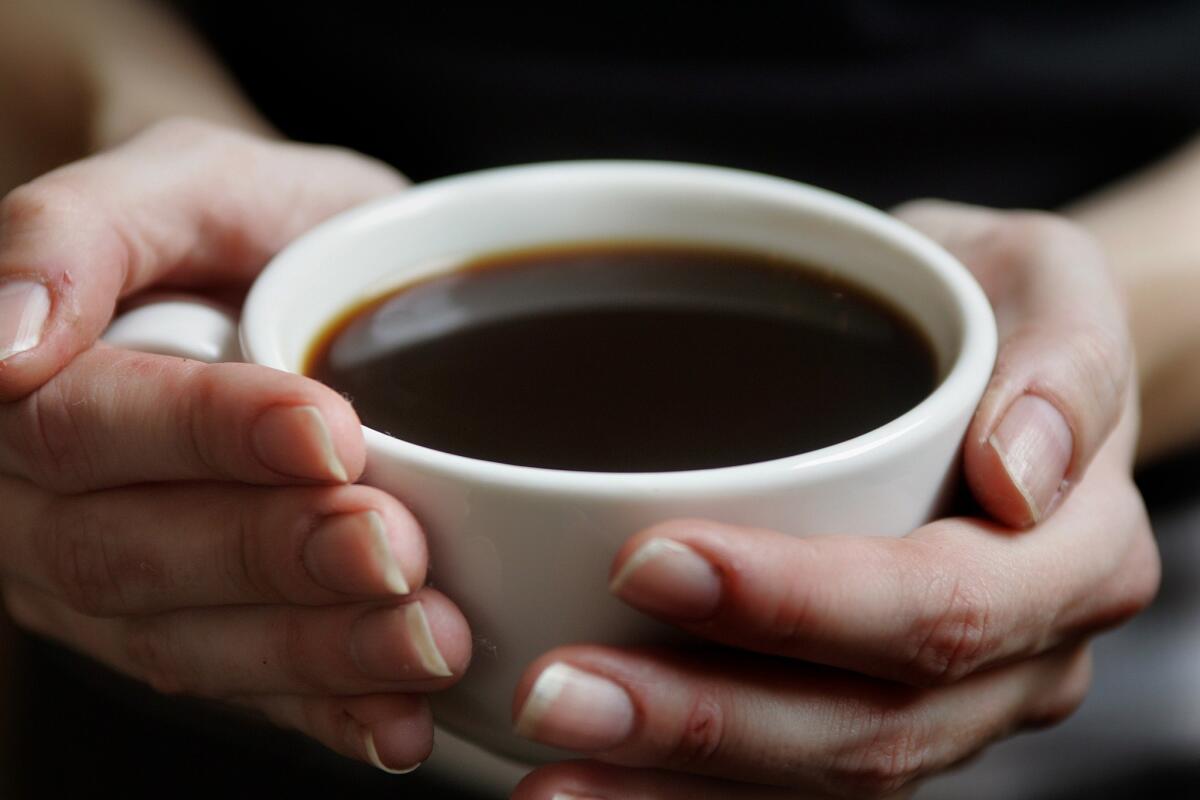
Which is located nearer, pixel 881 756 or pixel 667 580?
pixel 667 580

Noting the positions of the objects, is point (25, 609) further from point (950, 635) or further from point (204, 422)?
point (950, 635)

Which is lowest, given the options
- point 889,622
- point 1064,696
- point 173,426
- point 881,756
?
point 1064,696

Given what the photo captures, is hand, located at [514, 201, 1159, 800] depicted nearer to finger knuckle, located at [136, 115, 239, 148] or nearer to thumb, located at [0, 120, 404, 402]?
thumb, located at [0, 120, 404, 402]

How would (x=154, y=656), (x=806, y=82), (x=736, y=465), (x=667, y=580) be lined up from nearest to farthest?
1. (x=667, y=580)
2. (x=736, y=465)
3. (x=154, y=656)
4. (x=806, y=82)

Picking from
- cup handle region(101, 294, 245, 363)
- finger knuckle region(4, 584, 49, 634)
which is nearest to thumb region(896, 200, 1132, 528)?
cup handle region(101, 294, 245, 363)

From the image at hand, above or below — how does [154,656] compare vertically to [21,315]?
below

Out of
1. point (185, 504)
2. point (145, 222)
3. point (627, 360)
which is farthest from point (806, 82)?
point (185, 504)

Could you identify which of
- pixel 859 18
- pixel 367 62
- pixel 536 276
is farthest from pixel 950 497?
pixel 367 62
